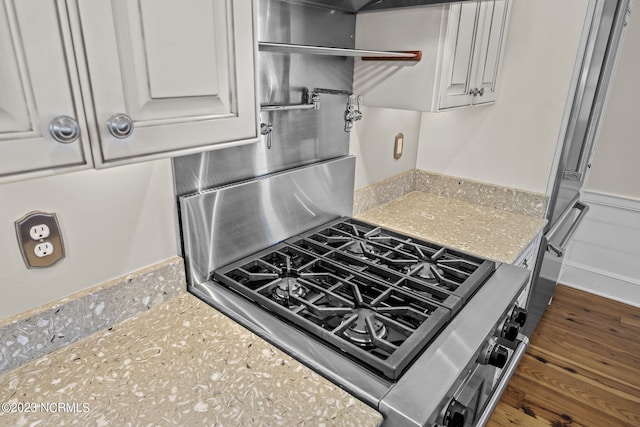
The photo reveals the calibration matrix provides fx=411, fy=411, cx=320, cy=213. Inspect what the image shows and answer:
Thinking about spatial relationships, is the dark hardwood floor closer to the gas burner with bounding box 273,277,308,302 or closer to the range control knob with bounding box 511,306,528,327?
the range control knob with bounding box 511,306,528,327

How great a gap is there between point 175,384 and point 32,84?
0.62 m

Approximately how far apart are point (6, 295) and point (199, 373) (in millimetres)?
430

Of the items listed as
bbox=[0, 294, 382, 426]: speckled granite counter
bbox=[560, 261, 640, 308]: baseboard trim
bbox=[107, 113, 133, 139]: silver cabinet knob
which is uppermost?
bbox=[107, 113, 133, 139]: silver cabinet knob

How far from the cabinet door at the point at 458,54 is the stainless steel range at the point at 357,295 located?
18.7 inches

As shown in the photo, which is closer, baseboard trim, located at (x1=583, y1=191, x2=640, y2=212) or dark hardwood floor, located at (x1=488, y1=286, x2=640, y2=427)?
dark hardwood floor, located at (x1=488, y1=286, x2=640, y2=427)

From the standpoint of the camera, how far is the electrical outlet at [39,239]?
0.85m

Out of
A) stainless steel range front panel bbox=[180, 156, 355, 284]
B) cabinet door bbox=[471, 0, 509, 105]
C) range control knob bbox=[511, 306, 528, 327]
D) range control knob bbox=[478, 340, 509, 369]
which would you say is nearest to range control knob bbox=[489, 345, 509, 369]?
range control knob bbox=[478, 340, 509, 369]

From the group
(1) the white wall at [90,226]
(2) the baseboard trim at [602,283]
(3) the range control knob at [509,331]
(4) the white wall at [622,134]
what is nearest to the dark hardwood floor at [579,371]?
(2) the baseboard trim at [602,283]

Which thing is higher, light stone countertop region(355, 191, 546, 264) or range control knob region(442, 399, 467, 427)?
light stone countertop region(355, 191, 546, 264)

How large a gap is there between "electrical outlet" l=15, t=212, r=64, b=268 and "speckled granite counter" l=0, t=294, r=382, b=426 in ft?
0.74

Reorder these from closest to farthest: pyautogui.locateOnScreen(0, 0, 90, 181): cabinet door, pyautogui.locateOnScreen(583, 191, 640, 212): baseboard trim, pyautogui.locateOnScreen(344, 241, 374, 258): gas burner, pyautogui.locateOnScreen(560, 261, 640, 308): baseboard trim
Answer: pyautogui.locateOnScreen(0, 0, 90, 181): cabinet door < pyautogui.locateOnScreen(344, 241, 374, 258): gas burner < pyautogui.locateOnScreen(583, 191, 640, 212): baseboard trim < pyautogui.locateOnScreen(560, 261, 640, 308): baseboard trim

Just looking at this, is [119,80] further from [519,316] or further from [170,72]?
[519,316]

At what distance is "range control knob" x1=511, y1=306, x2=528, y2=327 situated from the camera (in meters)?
1.27

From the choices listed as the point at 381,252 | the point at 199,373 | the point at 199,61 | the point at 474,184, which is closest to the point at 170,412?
the point at 199,373
